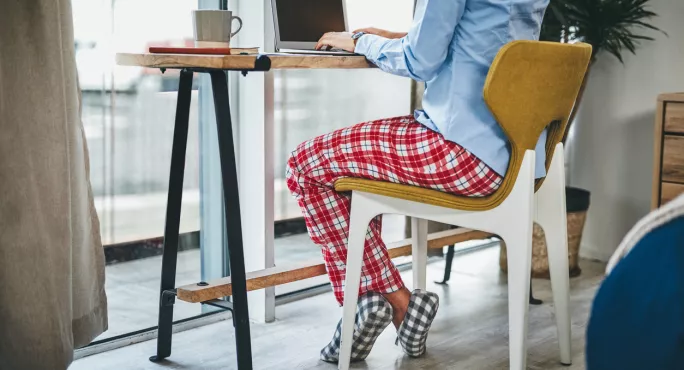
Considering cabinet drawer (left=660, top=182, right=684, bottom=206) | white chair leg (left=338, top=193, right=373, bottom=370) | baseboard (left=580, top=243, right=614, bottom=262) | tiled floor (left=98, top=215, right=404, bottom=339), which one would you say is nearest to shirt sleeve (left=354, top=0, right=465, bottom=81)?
white chair leg (left=338, top=193, right=373, bottom=370)

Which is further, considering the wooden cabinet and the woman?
the wooden cabinet

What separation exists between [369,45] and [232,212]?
0.55m

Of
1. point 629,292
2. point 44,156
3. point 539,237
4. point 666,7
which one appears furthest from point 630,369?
point 666,7

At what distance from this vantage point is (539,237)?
3.30m

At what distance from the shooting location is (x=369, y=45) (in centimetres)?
222

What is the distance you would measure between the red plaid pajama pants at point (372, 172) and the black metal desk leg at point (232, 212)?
27 centimetres

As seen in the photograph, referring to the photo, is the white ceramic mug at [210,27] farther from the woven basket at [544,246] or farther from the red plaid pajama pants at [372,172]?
the woven basket at [544,246]

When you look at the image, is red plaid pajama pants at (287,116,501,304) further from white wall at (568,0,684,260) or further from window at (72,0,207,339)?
white wall at (568,0,684,260)

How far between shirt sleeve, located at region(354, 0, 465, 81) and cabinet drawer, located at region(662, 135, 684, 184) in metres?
1.26

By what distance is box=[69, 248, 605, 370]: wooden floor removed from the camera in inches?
93.3

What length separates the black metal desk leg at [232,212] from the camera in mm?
2035

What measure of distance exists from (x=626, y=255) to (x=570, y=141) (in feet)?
9.37

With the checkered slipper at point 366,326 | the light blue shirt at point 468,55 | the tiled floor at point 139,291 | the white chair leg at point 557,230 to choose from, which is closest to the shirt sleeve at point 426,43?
the light blue shirt at point 468,55

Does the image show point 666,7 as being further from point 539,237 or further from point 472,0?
point 472,0
